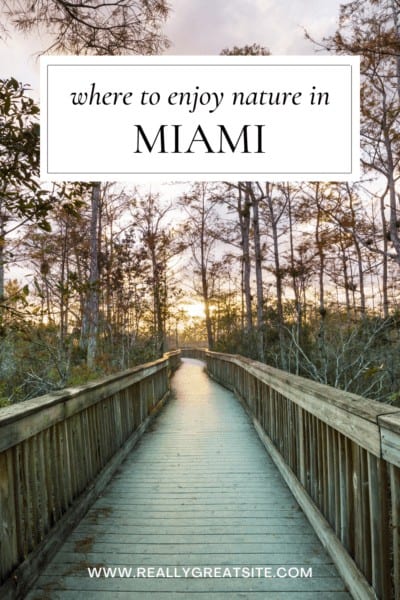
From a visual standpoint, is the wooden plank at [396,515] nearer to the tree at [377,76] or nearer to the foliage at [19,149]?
the foliage at [19,149]

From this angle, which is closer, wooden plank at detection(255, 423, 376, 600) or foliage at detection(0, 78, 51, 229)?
wooden plank at detection(255, 423, 376, 600)

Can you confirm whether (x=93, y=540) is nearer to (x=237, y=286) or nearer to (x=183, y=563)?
(x=183, y=563)

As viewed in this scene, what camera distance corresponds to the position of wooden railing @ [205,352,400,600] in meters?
1.82

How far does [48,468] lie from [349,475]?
69.1 inches

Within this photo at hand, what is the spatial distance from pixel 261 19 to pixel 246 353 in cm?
944

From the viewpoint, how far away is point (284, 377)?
388 centimetres

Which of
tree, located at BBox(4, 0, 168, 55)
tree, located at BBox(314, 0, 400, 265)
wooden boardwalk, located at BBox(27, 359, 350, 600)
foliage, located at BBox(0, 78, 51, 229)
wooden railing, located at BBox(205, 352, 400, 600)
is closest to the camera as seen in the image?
wooden railing, located at BBox(205, 352, 400, 600)

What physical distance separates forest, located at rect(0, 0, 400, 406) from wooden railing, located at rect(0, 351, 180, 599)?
1149 millimetres

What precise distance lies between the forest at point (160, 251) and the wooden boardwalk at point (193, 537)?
1762mm

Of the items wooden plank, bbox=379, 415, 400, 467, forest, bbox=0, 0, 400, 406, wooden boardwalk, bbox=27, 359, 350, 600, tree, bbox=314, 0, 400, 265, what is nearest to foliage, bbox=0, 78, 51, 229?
forest, bbox=0, 0, 400, 406

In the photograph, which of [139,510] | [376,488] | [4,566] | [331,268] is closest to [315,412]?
[376,488]

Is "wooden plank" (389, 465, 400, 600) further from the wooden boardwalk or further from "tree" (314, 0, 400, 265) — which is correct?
"tree" (314, 0, 400, 265)

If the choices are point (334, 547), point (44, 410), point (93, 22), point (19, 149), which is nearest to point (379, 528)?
point (334, 547)

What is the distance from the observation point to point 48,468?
2.63 m
